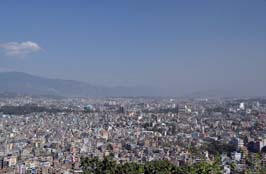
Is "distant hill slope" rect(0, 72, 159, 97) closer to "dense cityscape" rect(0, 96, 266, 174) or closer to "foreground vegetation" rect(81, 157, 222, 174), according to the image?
"dense cityscape" rect(0, 96, 266, 174)

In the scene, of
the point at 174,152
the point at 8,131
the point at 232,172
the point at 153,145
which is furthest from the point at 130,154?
the point at 8,131

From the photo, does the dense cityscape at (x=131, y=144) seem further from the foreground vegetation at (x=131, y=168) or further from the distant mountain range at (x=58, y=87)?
→ the distant mountain range at (x=58, y=87)

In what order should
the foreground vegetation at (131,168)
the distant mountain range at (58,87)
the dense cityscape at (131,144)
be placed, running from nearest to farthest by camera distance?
1. the foreground vegetation at (131,168)
2. the dense cityscape at (131,144)
3. the distant mountain range at (58,87)

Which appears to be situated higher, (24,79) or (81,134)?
(24,79)

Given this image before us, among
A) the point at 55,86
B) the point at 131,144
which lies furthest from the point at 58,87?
the point at 131,144

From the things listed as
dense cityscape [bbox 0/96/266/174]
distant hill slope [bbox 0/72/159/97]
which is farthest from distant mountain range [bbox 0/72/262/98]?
dense cityscape [bbox 0/96/266/174]

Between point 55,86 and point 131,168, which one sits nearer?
point 131,168

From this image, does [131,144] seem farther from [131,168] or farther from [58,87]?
[58,87]

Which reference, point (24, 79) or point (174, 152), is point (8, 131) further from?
point (24, 79)

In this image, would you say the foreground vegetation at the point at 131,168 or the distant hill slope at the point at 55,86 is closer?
the foreground vegetation at the point at 131,168

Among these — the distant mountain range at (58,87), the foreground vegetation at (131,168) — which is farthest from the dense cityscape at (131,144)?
the distant mountain range at (58,87)

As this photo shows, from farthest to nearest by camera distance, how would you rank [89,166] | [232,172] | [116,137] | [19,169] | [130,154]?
[116,137] < [130,154] < [19,169] < [89,166] < [232,172]
